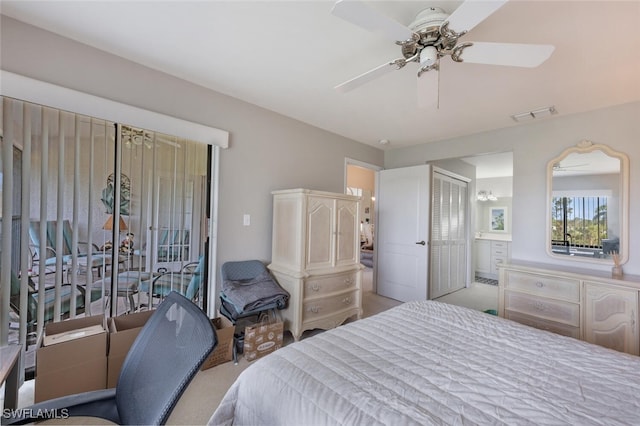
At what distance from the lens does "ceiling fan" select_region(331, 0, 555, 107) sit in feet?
3.81

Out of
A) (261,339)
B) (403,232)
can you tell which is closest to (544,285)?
(403,232)

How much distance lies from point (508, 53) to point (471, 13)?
437 mm

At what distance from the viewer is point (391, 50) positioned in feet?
6.07

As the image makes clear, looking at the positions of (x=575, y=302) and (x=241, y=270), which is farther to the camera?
(x=241, y=270)

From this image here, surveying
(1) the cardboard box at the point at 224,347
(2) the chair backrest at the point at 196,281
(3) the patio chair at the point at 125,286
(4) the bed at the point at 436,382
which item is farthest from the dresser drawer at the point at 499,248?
(3) the patio chair at the point at 125,286

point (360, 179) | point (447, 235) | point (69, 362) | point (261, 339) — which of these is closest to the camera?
point (69, 362)

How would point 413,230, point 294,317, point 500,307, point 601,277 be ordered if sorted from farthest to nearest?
point 413,230 < point 500,307 < point 294,317 < point 601,277

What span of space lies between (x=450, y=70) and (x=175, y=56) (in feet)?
6.87

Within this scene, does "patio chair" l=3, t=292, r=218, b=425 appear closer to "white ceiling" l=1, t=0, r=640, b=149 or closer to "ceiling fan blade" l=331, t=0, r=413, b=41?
"ceiling fan blade" l=331, t=0, r=413, b=41

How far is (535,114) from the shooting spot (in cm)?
282

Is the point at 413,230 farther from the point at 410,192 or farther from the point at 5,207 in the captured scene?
the point at 5,207

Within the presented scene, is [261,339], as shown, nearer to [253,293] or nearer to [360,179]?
[253,293]

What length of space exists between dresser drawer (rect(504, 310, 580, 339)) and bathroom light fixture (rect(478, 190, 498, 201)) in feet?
13.5

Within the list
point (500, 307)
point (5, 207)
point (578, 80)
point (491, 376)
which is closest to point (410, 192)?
point (500, 307)
